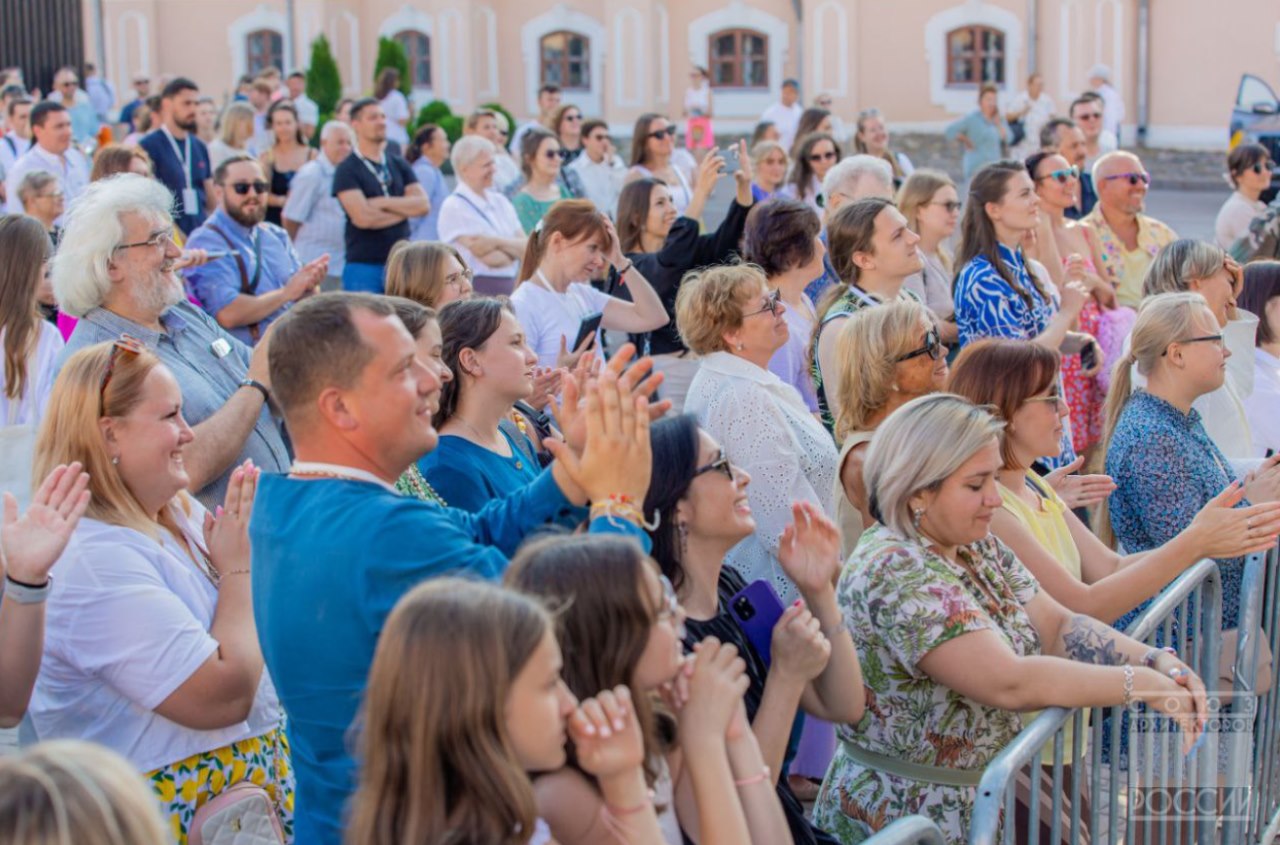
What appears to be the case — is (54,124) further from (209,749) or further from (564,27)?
(564,27)

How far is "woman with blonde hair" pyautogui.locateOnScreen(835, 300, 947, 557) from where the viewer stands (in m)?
4.36

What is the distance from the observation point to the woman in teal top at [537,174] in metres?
9.44

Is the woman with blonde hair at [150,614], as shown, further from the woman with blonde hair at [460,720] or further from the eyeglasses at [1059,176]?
the eyeglasses at [1059,176]

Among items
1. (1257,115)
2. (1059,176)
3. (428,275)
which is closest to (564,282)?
(428,275)

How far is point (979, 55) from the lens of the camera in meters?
27.3

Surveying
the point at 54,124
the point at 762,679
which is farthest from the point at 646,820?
the point at 54,124

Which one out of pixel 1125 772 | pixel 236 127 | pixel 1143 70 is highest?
pixel 1143 70

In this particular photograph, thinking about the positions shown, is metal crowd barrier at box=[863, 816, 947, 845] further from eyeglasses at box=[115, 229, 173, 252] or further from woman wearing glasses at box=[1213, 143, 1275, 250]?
woman wearing glasses at box=[1213, 143, 1275, 250]

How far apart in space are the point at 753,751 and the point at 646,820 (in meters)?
0.38

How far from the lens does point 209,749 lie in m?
3.08

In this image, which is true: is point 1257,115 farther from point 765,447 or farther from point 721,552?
point 721,552

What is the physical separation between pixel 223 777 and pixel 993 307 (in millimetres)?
3965

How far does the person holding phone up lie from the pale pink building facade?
21309mm

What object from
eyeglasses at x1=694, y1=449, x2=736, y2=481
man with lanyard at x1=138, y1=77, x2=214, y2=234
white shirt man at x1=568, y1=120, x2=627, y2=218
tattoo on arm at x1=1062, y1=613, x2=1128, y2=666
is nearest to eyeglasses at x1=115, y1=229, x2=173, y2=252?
eyeglasses at x1=694, y1=449, x2=736, y2=481
